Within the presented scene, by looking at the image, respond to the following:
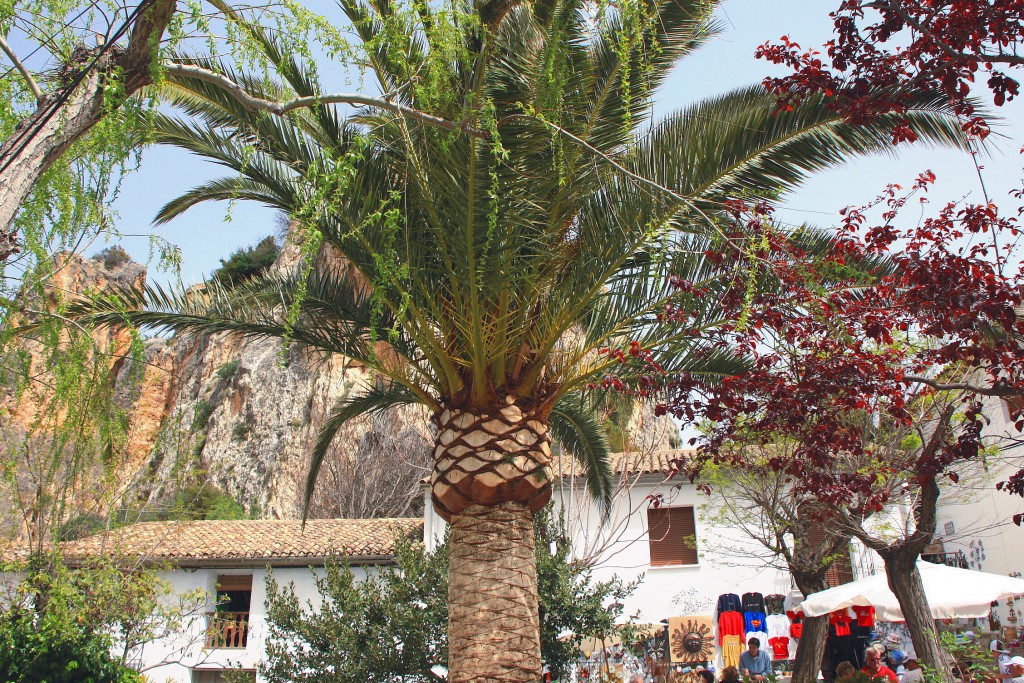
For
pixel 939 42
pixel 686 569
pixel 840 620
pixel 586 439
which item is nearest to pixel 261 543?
pixel 686 569

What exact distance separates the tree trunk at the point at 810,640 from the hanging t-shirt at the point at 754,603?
16.4 feet

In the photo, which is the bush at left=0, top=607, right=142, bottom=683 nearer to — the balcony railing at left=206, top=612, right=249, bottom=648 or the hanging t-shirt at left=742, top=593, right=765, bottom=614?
the balcony railing at left=206, top=612, right=249, bottom=648

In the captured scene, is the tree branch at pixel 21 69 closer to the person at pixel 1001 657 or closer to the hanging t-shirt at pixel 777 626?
the person at pixel 1001 657

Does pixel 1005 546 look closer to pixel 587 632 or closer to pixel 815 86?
pixel 587 632

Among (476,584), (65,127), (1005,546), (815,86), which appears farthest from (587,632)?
(1005,546)

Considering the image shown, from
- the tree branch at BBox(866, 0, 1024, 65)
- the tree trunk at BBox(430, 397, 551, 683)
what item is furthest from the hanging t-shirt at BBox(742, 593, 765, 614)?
the tree branch at BBox(866, 0, 1024, 65)

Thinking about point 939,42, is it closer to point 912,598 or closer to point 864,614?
point 912,598

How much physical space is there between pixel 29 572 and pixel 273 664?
344 cm

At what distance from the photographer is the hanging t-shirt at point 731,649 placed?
18859mm

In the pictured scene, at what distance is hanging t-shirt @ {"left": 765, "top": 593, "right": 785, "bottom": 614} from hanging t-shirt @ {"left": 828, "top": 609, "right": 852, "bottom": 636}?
155 inches

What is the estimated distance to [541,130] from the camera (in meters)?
6.30

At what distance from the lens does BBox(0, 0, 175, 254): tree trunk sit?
13.4 ft

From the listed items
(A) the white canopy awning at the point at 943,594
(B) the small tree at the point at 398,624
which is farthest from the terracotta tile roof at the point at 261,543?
(A) the white canopy awning at the point at 943,594

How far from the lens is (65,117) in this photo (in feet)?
14.1
